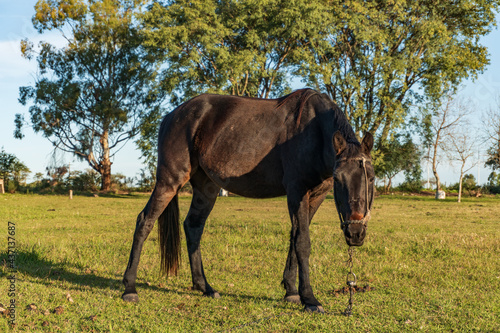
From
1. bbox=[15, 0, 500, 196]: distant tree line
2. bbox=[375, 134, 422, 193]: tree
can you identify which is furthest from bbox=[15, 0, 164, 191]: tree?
bbox=[375, 134, 422, 193]: tree

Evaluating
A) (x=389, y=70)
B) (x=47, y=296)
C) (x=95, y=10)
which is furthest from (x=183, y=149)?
(x=95, y=10)

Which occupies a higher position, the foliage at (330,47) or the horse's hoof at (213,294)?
the foliage at (330,47)

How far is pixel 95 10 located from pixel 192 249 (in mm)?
36542

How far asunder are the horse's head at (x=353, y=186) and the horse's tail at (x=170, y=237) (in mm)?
2739

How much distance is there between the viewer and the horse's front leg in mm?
5230

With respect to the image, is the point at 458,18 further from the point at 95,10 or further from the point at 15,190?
the point at 15,190

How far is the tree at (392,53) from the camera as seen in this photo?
30484 millimetres

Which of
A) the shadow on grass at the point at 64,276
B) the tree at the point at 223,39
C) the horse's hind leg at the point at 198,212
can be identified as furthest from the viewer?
the tree at the point at 223,39

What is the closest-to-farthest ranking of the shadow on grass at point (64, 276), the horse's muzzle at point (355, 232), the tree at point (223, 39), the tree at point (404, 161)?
the horse's muzzle at point (355, 232), the shadow on grass at point (64, 276), the tree at point (223, 39), the tree at point (404, 161)

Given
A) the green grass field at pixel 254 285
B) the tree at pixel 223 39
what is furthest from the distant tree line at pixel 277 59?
the green grass field at pixel 254 285

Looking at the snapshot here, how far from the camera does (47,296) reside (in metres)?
5.70

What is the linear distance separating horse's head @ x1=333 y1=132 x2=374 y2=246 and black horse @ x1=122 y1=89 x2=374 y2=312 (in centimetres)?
1

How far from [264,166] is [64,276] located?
372 centimetres

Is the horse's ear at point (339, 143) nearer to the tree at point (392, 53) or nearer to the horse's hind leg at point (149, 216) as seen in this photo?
the horse's hind leg at point (149, 216)
